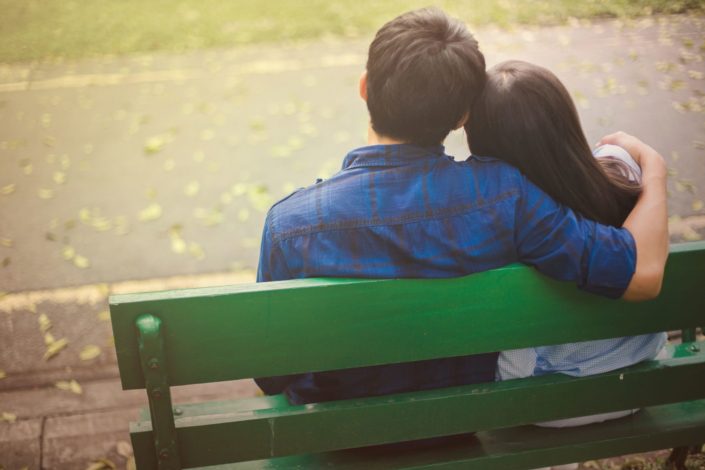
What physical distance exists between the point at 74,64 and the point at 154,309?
6390 millimetres

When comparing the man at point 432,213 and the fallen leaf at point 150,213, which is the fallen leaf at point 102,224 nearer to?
the fallen leaf at point 150,213

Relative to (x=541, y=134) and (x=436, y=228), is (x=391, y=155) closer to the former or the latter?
(x=436, y=228)

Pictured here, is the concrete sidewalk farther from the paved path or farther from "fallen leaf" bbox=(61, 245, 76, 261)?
"fallen leaf" bbox=(61, 245, 76, 261)

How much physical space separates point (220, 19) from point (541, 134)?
701cm

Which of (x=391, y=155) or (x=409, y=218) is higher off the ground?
(x=391, y=155)

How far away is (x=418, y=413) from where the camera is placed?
1954mm

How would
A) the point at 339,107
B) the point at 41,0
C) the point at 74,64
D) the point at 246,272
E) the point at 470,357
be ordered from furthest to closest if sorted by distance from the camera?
the point at 41,0 < the point at 74,64 < the point at 339,107 < the point at 246,272 < the point at 470,357

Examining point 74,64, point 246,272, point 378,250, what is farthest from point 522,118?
point 74,64

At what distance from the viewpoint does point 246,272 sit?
4246 millimetres

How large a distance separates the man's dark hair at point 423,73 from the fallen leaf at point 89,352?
228 cm

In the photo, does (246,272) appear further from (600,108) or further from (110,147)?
(600,108)

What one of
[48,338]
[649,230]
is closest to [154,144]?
[48,338]

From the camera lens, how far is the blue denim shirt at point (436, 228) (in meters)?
1.81

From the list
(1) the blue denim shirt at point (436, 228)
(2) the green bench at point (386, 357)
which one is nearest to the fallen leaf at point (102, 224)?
(2) the green bench at point (386, 357)
